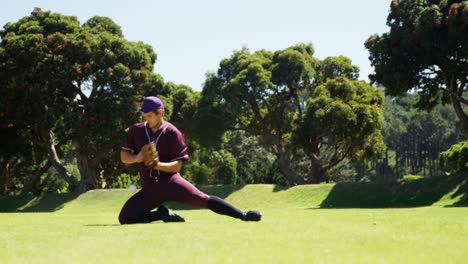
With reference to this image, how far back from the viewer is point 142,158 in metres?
8.45

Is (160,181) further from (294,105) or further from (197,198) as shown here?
(294,105)

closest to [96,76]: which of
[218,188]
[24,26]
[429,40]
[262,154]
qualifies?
[24,26]

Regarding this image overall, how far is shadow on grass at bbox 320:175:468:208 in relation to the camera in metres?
25.0

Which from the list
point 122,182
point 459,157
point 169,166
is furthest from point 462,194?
point 122,182

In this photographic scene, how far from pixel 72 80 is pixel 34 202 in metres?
6.98

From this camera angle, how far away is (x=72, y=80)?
33875 millimetres

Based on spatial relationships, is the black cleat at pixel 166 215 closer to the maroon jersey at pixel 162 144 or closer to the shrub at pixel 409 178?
the maroon jersey at pixel 162 144

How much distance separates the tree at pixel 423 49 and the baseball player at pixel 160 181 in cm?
1841

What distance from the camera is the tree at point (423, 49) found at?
81.8ft

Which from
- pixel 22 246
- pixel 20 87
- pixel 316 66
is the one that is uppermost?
pixel 316 66

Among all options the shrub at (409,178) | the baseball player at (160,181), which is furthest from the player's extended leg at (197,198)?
the shrub at (409,178)

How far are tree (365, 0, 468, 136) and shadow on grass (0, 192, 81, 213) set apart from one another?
17196mm

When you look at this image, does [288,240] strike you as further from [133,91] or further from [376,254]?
[133,91]

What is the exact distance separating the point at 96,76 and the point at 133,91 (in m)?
2.18
